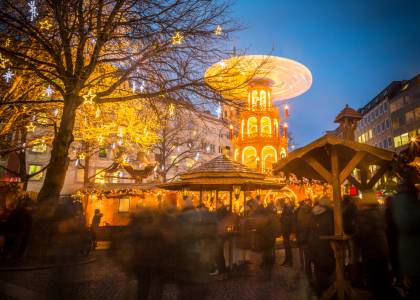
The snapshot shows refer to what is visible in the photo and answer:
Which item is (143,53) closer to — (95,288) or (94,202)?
(95,288)

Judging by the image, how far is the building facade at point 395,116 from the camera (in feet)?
154

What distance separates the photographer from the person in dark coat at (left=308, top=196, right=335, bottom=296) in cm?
609

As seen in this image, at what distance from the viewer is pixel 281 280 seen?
808cm

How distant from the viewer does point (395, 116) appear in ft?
171

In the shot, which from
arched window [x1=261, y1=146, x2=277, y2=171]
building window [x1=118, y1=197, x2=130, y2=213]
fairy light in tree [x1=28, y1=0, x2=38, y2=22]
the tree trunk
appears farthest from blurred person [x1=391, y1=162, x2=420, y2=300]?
arched window [x1=261, y1=146, x2=277, y2=171]

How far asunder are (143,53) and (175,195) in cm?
1470

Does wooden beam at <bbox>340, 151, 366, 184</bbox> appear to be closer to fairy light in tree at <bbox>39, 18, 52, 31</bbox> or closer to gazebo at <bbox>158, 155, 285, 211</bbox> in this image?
gazebo at <bbox>158, 155, 285, 211</bbox>

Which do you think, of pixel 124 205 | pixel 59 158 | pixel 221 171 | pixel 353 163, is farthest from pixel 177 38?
pixel 124 205

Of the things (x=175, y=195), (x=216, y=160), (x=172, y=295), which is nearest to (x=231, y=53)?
(x=216, y=160)

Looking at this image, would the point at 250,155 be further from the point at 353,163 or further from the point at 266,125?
the point at 353,163

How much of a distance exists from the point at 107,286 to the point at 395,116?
56.8 meters

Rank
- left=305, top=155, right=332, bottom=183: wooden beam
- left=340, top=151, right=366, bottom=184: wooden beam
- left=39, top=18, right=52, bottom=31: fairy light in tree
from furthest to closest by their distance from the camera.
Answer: left=39, top=18, right=52, bottom=31: fairy light in tree, left=305, top=155, right=332, bottom=183: wooden beam, left=340, top=151, right=366, bottom=184: wooden beam

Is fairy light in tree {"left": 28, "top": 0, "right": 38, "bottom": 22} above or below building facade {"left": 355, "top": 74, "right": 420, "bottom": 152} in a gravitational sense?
below

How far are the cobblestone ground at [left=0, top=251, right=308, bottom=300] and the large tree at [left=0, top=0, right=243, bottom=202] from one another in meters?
2.58
